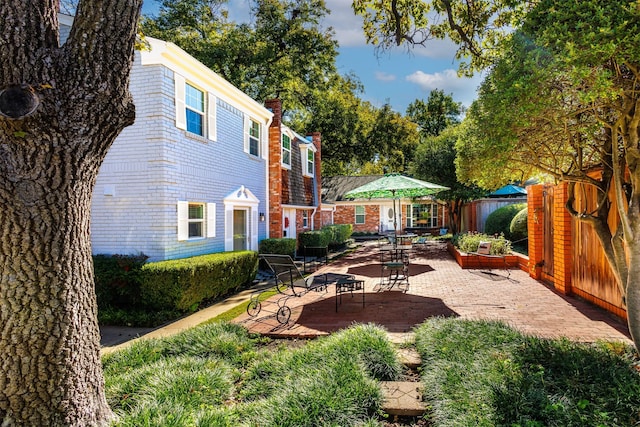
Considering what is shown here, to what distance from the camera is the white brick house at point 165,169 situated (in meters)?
8.26

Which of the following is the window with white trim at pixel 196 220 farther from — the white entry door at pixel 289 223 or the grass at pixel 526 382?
the grass at pixel 526 382

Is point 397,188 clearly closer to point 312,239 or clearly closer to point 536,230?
point 536,230

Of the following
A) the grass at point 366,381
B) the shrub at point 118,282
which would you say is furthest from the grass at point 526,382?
the shrub at point 118,282

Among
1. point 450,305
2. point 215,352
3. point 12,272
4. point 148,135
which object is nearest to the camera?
point 12,272

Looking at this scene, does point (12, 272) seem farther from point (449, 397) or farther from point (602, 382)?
point (602, 382)

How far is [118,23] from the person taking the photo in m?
2.92

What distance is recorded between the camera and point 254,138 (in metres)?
13.4

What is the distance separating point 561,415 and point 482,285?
22.7ft

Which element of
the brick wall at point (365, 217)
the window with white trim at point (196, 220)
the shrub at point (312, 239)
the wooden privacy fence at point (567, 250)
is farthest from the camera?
the brick wall at point (365, 217)

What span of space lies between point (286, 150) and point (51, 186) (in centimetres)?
1362

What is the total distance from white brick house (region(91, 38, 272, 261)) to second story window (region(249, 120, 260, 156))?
248cm

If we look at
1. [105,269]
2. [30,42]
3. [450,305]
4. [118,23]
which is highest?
[118,23]

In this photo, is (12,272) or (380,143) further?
(380,143)

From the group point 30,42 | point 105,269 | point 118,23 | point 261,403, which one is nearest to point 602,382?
point 261,403
